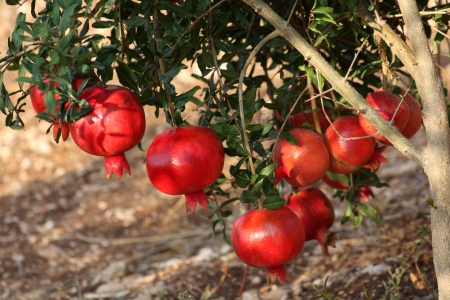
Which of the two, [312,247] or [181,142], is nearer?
[181,142]

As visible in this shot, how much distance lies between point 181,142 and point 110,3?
33 centimetres

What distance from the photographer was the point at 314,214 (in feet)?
4.74

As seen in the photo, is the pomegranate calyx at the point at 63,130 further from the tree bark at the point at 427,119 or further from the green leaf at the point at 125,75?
the tree bark at the point at 427,119

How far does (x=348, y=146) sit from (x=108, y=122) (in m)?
0.47

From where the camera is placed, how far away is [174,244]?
2.81 metres

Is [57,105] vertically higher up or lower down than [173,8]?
lower down

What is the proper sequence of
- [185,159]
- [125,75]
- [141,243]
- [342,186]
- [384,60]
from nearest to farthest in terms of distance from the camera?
[185,159] < [384,60] < [125,75] < [342,186] < [141,243]

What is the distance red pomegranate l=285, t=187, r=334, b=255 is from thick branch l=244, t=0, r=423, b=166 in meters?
0.40

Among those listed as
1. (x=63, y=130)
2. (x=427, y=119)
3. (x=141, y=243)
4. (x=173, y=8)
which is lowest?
(x=141, y=243)

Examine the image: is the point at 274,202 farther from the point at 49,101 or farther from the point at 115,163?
the point at 49,101

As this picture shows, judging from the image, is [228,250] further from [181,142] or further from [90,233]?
[181,142]

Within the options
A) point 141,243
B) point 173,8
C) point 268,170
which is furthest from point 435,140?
point 141,243

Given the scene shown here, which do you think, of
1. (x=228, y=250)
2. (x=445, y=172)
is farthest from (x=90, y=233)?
(x=445, y=172)

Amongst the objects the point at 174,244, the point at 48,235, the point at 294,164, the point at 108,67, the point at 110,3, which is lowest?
the point at 48,235
